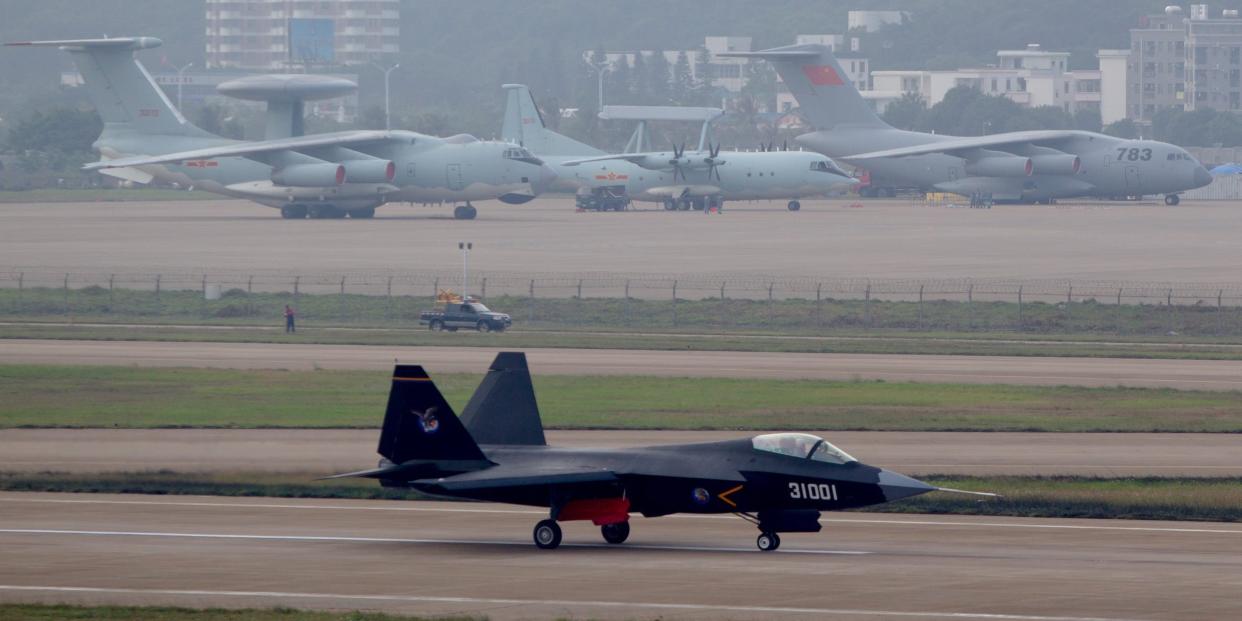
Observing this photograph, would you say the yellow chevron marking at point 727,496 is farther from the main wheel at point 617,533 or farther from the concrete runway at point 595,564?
the main wheel at point 617,533

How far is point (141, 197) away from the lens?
124 meters

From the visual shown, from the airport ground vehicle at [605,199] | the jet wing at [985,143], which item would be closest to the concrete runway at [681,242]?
the airport ground vehicle at [605,199]

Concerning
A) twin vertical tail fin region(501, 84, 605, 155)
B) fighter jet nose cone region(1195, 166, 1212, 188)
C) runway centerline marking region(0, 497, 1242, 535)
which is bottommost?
runway centerline marking region(0, 497, 1242, 535)

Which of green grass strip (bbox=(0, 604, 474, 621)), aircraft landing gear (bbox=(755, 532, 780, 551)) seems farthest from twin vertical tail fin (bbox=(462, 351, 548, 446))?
green grass strip (bbox=(0, 604, 474, 621))

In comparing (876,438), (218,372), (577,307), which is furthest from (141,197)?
(876,438)

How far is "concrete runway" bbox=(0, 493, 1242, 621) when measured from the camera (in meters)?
19.1

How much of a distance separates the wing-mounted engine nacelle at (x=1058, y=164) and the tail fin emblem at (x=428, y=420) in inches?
3287

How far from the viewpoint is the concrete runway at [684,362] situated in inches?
1655

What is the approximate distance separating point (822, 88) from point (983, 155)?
1084cm

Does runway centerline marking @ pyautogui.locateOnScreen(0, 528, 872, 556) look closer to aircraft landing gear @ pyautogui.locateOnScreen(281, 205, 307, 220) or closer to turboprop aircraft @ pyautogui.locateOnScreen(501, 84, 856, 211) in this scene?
aircraft landing gear @ pyautogui.locateOnScreen(281, 205, 307, 220)

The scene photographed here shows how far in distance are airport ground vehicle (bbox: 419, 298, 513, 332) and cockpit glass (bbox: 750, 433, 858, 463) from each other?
96.5 feet

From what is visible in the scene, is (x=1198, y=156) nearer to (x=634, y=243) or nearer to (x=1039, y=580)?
(x=634, y=243)

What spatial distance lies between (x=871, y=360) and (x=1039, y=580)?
2558 cm

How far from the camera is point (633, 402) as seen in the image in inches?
1474
